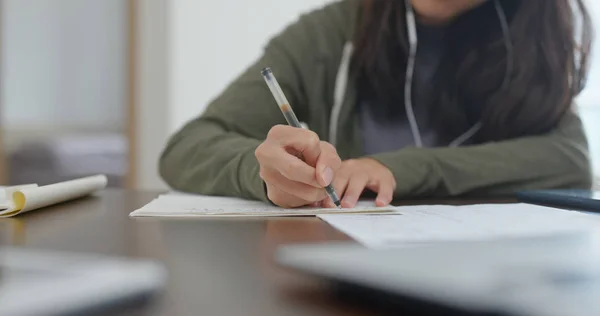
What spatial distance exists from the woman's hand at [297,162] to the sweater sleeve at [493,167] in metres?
0.20

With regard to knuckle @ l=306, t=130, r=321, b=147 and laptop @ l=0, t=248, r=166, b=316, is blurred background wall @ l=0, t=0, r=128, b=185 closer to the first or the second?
Result: knuckle @ l=306, t=130, r=321, b=147

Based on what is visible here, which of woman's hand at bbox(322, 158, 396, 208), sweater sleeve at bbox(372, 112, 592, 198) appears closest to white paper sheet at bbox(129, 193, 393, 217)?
woman's hand at bbox(322, 158, 396, 208)

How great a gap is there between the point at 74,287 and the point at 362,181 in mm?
520

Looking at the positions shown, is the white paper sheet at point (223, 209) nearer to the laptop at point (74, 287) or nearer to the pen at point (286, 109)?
the pen at point (286, 109)

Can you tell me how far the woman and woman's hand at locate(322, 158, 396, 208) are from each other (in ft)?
0.71

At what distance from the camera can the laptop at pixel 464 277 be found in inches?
9.2

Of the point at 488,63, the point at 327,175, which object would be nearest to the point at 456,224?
the point at 327,175

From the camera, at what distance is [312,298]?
0.29 m

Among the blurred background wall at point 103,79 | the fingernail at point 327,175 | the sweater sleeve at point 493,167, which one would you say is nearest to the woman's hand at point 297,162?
the fingernail at point 327,175

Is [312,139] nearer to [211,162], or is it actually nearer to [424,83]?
[211,162]

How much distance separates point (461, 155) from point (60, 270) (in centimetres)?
74

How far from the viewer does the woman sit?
1041mm

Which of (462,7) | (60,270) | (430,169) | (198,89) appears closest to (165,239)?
(60,270)

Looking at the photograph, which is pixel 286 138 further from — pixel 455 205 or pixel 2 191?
pixel 2 191
